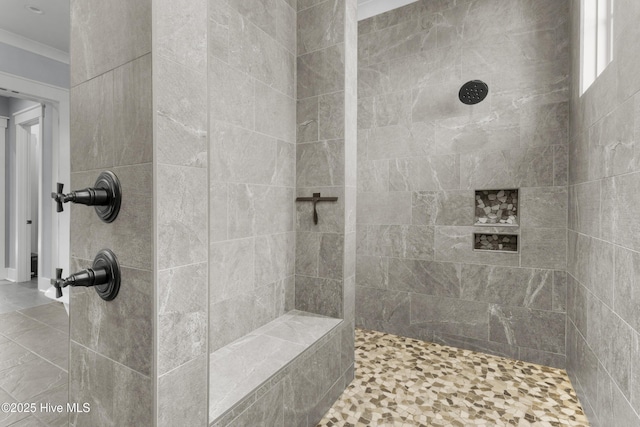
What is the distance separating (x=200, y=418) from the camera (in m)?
1.02

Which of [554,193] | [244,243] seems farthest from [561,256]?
[244,243]

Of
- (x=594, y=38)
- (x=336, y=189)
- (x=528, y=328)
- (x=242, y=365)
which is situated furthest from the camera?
(x=528, y=328)

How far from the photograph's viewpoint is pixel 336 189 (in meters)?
2.16

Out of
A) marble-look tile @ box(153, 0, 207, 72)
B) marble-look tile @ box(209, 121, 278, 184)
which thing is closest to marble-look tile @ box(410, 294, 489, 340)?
marble-look tile @ box(209, 121, 278, 184)

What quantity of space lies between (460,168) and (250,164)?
1.76 meters

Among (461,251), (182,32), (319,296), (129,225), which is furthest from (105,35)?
(461,251)

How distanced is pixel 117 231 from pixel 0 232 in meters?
4.76

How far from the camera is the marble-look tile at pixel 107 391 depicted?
0.91 metres

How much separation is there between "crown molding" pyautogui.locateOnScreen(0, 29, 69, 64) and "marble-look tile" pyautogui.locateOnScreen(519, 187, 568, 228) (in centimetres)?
435

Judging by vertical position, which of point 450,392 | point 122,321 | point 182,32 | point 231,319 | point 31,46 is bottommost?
point 450,392

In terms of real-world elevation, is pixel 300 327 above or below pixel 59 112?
below

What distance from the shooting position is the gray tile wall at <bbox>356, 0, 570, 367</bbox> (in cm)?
233

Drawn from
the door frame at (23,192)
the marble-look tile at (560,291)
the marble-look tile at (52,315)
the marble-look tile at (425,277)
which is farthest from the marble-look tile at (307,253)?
the door frame at (23,192)

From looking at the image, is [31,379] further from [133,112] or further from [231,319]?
[133,112]
